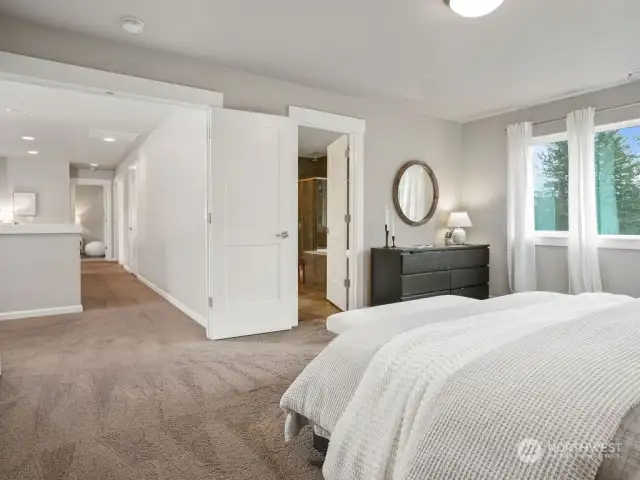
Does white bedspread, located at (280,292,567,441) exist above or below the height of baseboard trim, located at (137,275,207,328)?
above

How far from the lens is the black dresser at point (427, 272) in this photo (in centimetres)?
422

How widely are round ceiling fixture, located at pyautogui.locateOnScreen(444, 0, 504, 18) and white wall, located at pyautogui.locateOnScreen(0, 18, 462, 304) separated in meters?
1.92

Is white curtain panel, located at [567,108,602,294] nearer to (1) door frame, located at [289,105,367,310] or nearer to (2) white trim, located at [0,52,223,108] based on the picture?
(1) door frame, located at [289,105,367,310]

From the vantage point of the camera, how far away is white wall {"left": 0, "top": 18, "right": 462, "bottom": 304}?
2908 mm

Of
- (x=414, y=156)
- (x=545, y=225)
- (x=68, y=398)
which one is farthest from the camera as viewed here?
(x=414, y=156)

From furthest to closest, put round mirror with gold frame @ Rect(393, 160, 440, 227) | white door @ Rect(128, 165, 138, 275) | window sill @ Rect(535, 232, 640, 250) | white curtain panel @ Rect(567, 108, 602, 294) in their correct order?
white door @ Rect(128, 165, 138, 275), round mirror with gold frame @ Rect(393, 160, 440, 227), white curtain panel @ Rect(567, 108, 602, 294), window sill @ Rect(535, 232, 640, 250)

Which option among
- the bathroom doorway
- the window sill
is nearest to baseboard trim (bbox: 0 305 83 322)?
the bathroom doorway

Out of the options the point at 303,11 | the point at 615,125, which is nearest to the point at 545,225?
the point at 615,125

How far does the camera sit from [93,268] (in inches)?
349

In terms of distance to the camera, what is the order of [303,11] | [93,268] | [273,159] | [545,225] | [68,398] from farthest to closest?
1. [93,268]
2. [545,225]
3. [273,159]
4. [303,11]
5. [68,398]

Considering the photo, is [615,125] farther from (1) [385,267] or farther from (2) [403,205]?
(1) [385,267]

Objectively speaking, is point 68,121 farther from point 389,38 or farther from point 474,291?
point 474,291

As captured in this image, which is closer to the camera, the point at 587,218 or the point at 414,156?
the point at 587,218

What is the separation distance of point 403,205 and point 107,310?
3704 mm
